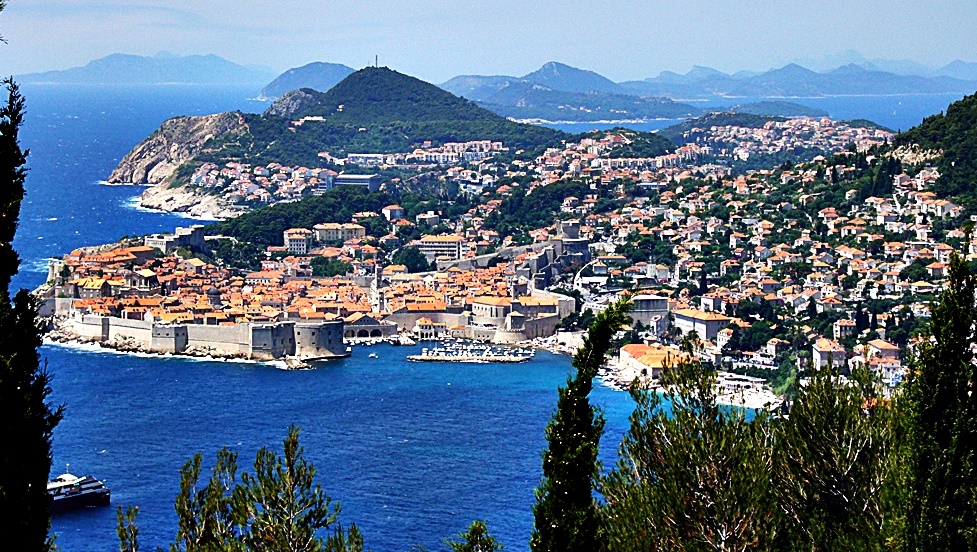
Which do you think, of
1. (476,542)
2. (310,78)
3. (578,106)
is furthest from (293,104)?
(476,542)

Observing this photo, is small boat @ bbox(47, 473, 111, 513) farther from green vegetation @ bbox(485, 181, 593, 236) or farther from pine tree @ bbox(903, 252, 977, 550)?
green vegetation @ bbox(485, 181, 593, 236)

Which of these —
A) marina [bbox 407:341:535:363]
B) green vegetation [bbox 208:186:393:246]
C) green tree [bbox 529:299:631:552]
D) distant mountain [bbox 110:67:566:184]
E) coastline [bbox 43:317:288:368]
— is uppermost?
green tree [bbox 529:299:631:552]

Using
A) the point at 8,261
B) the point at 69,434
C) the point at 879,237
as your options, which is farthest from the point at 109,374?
the point at 8,261

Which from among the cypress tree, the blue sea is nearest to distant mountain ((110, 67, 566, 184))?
the blue sea

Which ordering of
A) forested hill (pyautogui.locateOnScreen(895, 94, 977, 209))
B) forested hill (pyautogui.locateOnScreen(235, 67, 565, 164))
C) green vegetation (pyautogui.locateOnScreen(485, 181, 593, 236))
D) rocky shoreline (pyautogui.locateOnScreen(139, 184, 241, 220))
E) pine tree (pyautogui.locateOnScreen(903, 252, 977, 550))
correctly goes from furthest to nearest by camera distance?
forested hill (pyautogui.locateOnScreen(235, 67, 565, 164)) < rocky shoreline (pyautogui.locateOnScreen(139, 184, 241, 220)) < green vegetation (pyautogui.locateOnScreen(485, 181, 593, 236)) < forested hill (pyautogui.locateOnScreen(895, 94, 977, 209)) < pine tree (pyautogui.locateOnScreen(903, 252, 977, 550))

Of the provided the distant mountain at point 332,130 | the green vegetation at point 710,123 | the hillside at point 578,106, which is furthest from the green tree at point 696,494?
the hillside at point 578,106

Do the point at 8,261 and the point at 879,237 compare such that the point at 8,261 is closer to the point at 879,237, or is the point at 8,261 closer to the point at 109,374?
the point at 109,374

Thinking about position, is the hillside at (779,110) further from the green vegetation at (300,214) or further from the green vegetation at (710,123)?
the green vegetation at (300,214)
